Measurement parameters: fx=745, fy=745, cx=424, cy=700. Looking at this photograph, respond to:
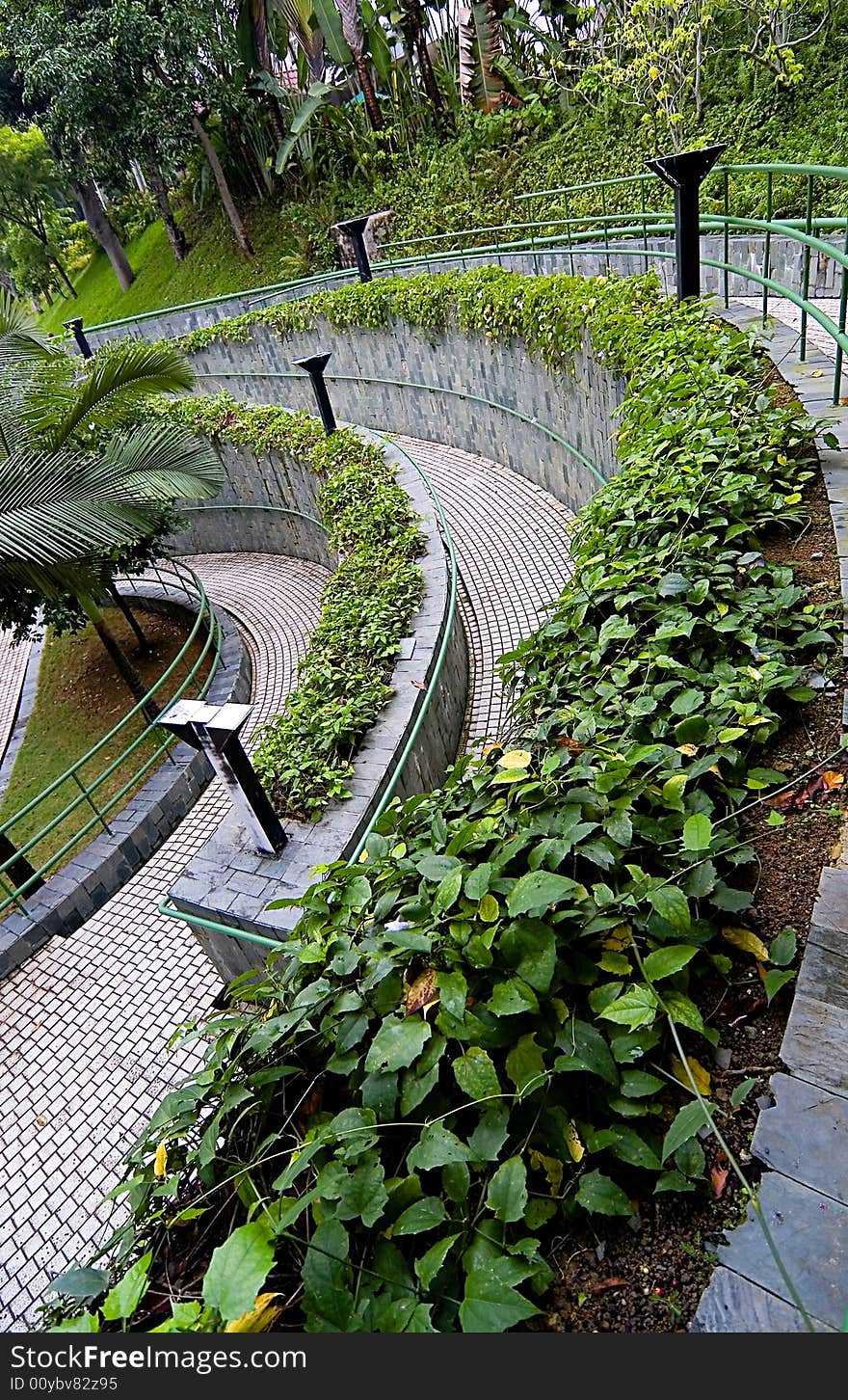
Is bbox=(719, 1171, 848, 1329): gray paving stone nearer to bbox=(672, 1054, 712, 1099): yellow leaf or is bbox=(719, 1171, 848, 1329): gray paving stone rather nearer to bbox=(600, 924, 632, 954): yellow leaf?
bbox=(672, 1054, 712, 1099): yellow leaf

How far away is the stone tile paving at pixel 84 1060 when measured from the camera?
3.64 m

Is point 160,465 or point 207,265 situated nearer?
point 160,465

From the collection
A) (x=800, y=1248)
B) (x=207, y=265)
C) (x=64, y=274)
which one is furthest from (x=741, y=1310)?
(x=64, y=274)

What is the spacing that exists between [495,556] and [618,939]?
6594 mm

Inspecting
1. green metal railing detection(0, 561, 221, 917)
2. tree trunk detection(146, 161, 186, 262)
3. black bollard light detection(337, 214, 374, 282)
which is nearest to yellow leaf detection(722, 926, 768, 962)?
green metal railing detection(0, 561, 221, 917)

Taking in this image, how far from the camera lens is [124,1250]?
1778 millimetres

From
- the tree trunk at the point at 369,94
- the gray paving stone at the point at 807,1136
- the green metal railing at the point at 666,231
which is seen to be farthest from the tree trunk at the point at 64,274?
the gray paving stone at the point at 807,1136

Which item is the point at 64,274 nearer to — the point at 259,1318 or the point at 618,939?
the point at 618,939

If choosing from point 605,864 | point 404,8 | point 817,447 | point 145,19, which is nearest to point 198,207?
point 145,19

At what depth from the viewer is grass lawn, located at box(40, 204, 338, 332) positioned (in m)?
19.4

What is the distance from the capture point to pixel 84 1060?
4.44 m

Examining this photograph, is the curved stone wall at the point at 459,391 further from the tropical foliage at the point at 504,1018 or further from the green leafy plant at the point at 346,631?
the tropical foliage at the point at 504,1018

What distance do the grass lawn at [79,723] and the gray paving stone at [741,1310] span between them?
6.25 metres

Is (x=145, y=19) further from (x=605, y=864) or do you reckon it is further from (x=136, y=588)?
(x=605, y=864)
